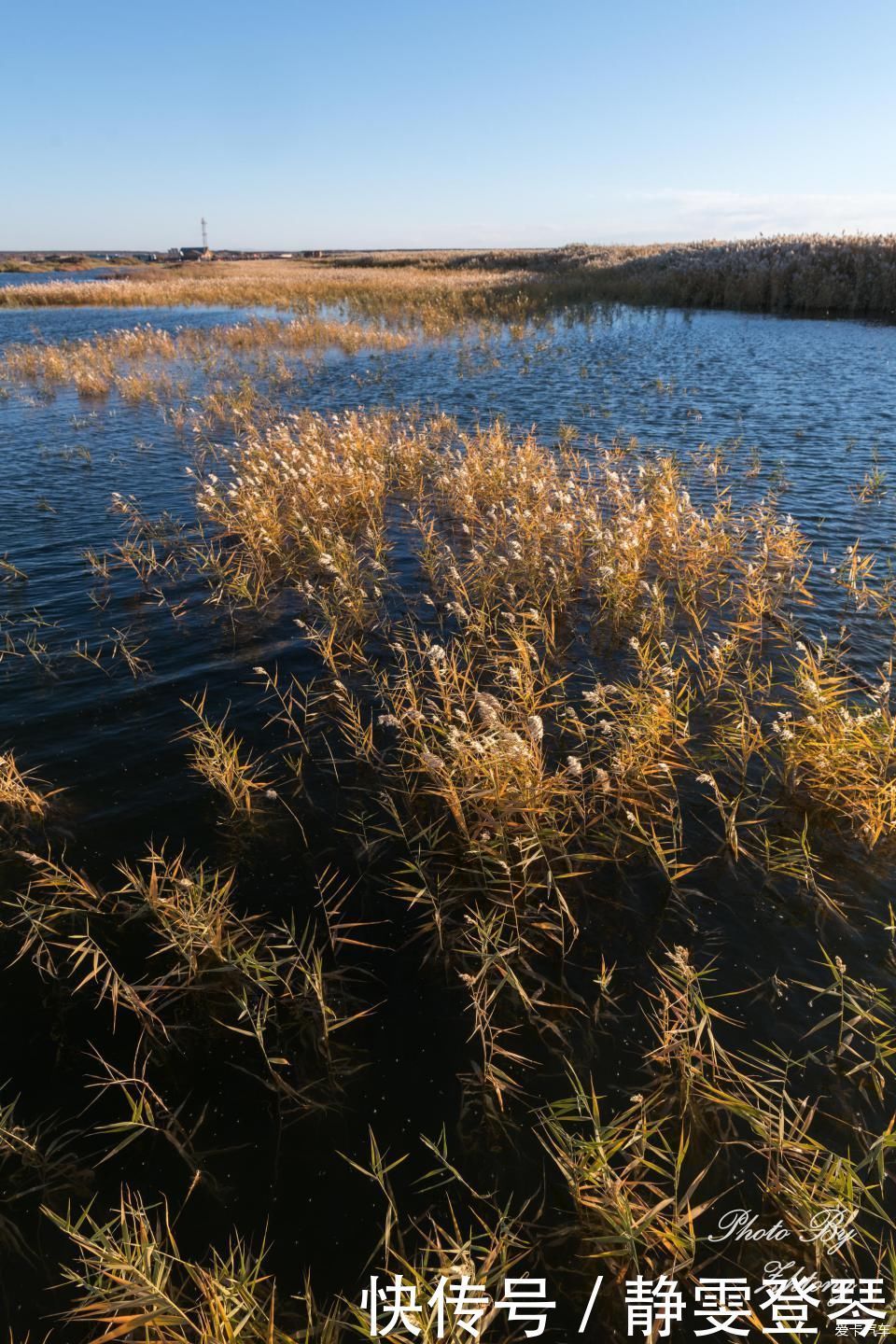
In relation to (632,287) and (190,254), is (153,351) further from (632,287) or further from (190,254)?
(190,254)

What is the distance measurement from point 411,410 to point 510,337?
15.3m

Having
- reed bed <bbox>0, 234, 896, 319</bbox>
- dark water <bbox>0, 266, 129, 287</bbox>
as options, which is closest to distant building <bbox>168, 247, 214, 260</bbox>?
dark water <bbox>0, 266, 129, 287</bbox>

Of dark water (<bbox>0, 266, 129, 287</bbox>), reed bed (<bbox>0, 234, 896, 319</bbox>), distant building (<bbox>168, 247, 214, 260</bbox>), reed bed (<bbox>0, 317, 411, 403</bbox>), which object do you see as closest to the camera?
reed bed (<bbox>0, 317, 411, 403</bbox>)

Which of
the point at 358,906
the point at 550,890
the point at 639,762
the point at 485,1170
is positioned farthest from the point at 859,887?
the point at 358,906

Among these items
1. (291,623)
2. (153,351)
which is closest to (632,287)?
(153,351)

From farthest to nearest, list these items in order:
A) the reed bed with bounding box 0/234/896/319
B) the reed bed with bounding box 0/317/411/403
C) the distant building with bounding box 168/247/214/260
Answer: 1. the distant building with bounding box 168/247/214/260
2. the reed bed with bounding box 0/234/896/319
3. the reed bed with bounding box 0/317/411/403

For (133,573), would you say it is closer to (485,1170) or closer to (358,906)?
(358,906)

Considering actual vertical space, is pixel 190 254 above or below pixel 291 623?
above

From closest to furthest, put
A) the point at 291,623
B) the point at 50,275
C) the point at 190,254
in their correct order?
the point at 291,623 → the point at 50,275 → the point at 190,254

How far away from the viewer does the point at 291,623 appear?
877 cm

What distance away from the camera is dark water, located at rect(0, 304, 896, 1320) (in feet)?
11.5

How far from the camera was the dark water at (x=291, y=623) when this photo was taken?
3496mm

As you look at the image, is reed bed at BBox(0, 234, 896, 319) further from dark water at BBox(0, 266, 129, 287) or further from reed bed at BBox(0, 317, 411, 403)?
dark water at BBox(0, 266, 129, 287)

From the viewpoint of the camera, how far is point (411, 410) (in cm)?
1747
